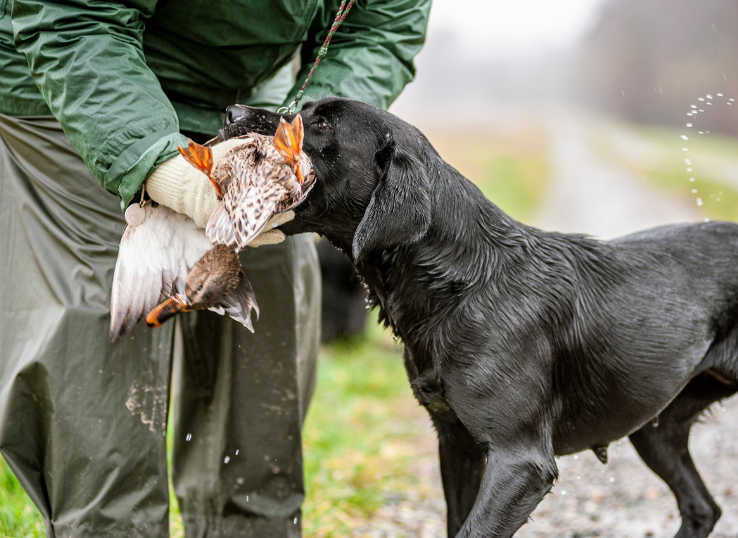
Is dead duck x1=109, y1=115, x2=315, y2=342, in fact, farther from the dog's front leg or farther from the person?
the dog's front leg

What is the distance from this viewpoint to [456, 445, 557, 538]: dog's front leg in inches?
85.8

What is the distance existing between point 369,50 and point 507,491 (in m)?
1.72

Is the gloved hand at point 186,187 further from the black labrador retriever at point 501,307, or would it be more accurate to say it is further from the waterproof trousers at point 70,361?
the waterproof trousers at point 70,361

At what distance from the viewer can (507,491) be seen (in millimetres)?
2178

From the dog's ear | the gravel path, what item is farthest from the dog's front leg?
the dog's ear

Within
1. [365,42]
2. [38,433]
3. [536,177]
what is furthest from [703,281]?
[536,177]

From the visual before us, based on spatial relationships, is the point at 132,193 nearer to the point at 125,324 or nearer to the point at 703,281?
the point at 125,324

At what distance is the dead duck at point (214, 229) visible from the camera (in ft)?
6.63

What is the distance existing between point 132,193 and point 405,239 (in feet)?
2.80

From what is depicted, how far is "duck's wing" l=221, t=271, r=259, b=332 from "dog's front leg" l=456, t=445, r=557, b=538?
913 mm

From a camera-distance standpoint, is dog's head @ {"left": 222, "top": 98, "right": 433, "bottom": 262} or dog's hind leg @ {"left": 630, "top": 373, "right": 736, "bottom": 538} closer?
dog's head @ {"left": 222, "top": 98, "right": 433, "bottom": 262}

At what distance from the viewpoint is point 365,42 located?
2.78 m

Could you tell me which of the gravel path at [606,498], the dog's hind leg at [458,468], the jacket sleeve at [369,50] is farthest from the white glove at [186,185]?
the gravel path at [606,498]

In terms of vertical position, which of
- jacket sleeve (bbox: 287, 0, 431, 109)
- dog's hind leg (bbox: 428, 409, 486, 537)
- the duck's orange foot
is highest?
jacket sleeve (bbox: 287, 0, 431, 109)
